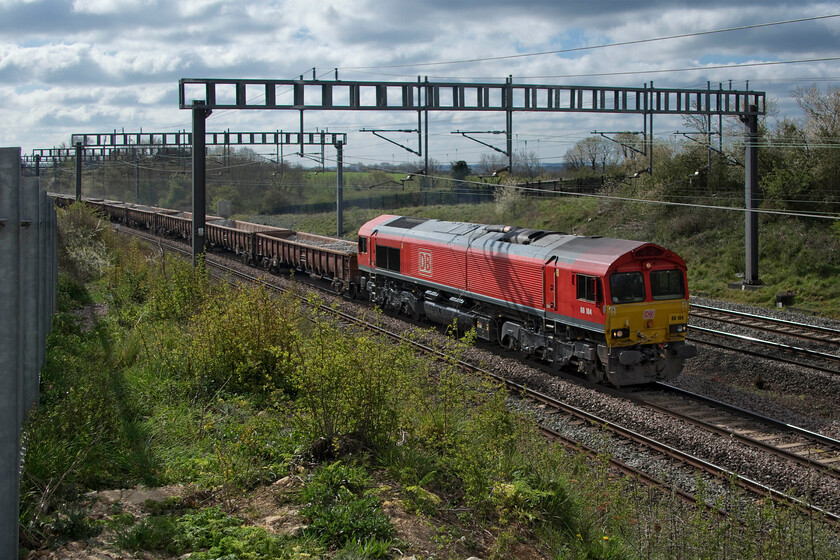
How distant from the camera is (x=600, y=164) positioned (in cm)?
6788

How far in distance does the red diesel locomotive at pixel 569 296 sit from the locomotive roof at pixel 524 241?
0.09ft

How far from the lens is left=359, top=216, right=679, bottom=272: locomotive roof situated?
14.2m

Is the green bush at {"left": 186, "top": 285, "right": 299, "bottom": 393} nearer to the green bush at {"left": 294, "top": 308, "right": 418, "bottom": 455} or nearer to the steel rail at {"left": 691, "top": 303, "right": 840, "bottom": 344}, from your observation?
the green bush at {"left": 294, "top": 308, "right": 418, "bottom": 455}

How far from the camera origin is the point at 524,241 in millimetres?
16531

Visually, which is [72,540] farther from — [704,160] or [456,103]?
[704,160]

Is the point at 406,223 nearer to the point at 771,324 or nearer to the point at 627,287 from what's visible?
the point at 627,287

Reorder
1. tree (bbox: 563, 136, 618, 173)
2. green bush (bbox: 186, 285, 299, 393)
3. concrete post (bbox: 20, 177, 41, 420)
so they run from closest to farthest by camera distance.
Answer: concrete post (bbox: 20, 177, 41, 420) < green bush (bbox: 186, 285, 299, 393) < tree (bbox: 563, 136, 618, 173)

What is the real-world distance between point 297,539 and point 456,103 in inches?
659

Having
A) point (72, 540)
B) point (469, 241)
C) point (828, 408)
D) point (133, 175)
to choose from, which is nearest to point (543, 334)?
point (469, 241)

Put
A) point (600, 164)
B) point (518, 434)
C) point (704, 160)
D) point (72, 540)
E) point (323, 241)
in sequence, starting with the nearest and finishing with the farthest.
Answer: point (72, 540)
point (518, 434)
point (323, 241)
point (704, 160)
point (600, 164)

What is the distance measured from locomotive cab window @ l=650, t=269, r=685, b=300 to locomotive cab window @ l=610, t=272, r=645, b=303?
297 millimetres

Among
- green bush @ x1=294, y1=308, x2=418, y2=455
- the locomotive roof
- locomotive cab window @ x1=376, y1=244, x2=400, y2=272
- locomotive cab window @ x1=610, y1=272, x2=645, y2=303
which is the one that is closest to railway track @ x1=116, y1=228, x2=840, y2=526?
green bush @ x1=294, y1=308, x2=418, y2=455

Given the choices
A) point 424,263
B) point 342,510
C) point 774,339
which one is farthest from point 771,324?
point 342,510

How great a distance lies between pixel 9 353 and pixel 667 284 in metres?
12.5
